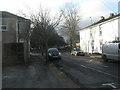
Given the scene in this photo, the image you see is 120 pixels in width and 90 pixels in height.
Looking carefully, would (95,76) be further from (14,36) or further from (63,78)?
(14,36)

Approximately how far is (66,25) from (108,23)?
1115 inches

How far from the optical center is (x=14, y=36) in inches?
1182

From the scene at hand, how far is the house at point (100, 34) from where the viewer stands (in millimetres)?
30969

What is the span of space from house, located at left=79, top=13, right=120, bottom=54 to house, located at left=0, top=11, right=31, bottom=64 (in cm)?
1332

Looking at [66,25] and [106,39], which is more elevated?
[66,25]

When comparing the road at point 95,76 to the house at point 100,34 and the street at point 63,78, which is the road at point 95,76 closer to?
the street at point 63,78

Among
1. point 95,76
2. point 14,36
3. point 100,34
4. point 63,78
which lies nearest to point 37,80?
point 63,78

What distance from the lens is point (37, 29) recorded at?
2447 cm

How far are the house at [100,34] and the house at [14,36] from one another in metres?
13.3

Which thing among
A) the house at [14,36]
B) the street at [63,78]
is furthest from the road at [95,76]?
the house at [14,36]

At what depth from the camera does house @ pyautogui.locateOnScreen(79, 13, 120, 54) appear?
30969 mm

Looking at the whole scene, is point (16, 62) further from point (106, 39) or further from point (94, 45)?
point (94, 45)

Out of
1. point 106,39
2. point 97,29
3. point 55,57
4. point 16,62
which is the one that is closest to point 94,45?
point 97,29

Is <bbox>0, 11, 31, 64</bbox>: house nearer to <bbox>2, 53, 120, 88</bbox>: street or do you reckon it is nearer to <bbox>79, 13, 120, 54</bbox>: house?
<bbox>2, 53, 120, 88</bbox>: street
